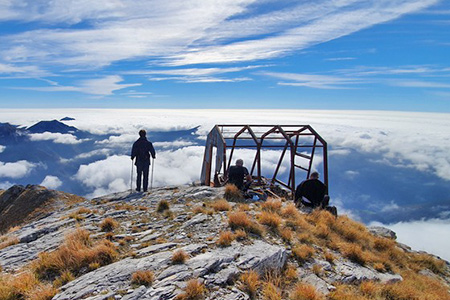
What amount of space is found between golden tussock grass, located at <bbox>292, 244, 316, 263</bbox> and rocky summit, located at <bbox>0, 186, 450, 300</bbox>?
3cm

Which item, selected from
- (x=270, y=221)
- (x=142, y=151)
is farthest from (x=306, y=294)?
(x=142, y=151)

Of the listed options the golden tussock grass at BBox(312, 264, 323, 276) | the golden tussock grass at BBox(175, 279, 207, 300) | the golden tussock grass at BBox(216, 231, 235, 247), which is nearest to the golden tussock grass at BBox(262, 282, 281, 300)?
the golden tussock grass at BBox(175, 279, 207, 300)

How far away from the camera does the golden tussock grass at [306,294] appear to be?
6320mm

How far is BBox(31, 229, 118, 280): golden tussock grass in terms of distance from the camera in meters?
7.38

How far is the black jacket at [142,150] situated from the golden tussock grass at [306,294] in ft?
41.2

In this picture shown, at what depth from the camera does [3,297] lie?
6.22 meters

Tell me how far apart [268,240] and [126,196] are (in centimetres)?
1145

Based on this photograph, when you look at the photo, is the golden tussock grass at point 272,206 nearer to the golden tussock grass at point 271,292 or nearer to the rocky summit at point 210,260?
the rocky summit at point 210,260

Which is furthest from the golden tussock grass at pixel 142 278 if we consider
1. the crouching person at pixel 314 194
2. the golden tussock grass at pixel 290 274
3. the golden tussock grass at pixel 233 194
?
the crouching person at pixel 314 194

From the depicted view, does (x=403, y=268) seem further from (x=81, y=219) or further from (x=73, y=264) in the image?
(x=81, y=219)

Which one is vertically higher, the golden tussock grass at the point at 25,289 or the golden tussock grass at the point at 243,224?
the golden tussock grass at the point at 243,224

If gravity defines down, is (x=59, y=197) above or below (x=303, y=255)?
below

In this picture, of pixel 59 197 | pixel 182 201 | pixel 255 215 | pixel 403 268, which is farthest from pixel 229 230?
pixel 59 197

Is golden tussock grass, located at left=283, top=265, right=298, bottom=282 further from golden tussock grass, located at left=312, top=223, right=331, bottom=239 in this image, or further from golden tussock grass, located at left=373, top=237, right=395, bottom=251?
golden tussock grass, located at left=373, top=237, right=395, bottom=251
